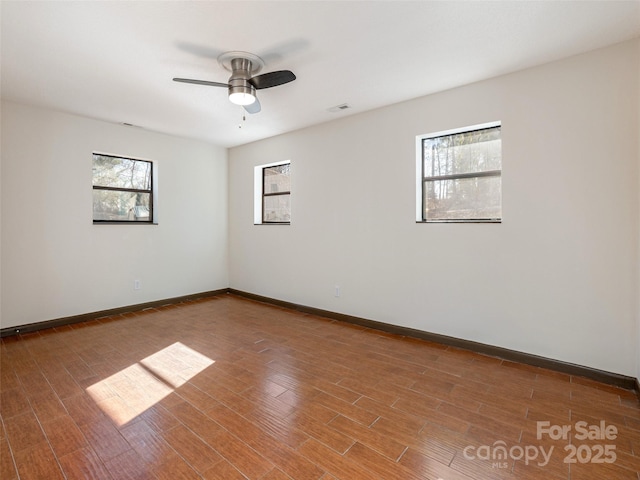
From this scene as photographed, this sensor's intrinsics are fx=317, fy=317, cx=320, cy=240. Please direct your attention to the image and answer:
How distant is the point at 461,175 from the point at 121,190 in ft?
14.6

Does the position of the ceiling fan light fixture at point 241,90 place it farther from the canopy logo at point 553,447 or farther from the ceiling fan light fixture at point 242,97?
the canopy logo at point 553,447

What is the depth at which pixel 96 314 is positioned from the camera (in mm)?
4188

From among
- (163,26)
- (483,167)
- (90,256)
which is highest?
(163,26)

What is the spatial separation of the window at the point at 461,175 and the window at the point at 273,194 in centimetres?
215

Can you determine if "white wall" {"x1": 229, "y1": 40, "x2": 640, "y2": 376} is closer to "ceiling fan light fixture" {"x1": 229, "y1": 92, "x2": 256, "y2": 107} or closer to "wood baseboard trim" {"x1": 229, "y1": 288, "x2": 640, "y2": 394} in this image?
"wood baseboard trim" {"x1": 229, "y1": 288, "x2": 640, "y2": 394}

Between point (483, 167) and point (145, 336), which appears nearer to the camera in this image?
point (483, 167)

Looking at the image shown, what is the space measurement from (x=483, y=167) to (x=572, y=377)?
1.96 metres

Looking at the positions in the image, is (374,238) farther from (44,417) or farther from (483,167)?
(44,417)

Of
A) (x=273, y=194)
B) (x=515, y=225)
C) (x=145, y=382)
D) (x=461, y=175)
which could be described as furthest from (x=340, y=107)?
(x=145, y=382)

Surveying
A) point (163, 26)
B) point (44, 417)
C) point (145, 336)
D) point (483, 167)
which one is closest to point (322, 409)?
point (44, 417)

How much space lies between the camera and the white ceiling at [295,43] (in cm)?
204

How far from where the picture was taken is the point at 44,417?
6.60 feet

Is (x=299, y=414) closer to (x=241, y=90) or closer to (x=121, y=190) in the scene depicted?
(x=241, y=90)

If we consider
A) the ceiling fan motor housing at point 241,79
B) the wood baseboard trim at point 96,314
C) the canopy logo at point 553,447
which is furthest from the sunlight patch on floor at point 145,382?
the ceiling fan motor housing at point 241,79
